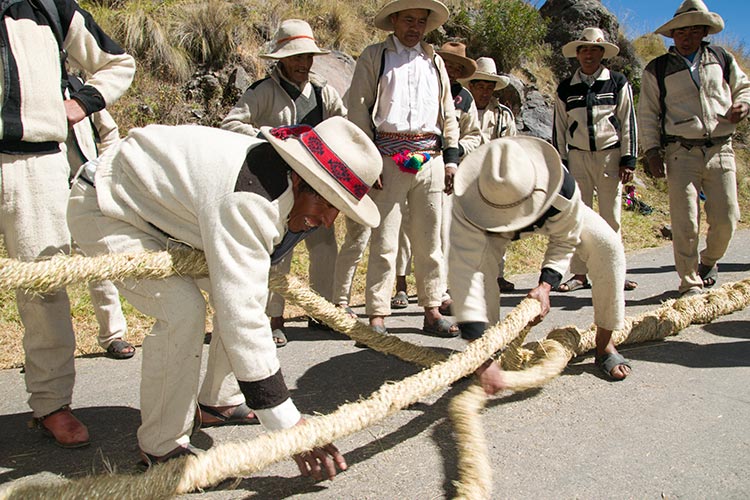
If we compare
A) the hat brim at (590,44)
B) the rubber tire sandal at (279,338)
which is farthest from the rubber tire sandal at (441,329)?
the hat brim at (590,44)

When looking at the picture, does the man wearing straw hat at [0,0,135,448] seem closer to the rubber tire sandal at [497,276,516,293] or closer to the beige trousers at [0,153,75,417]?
the beige trousers at [0,153,75,417]

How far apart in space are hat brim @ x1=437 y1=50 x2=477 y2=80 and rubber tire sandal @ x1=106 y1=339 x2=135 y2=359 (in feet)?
12.2

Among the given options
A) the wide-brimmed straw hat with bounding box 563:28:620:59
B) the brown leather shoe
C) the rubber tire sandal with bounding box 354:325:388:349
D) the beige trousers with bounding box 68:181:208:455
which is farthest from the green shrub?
the brown leather shoe

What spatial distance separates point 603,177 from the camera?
5.97 meters

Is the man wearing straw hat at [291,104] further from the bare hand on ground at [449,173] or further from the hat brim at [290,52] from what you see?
the bare hand on ground at [449,173]

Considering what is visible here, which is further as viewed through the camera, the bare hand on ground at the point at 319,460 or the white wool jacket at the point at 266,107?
the white wool jacket at the point at 266,107

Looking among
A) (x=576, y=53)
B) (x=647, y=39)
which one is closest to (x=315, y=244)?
(x=576, y=53)

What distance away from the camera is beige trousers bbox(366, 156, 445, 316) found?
4.55 metres

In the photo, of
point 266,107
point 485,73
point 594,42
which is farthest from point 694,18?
point 266,107

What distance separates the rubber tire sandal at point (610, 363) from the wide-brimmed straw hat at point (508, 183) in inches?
43.8

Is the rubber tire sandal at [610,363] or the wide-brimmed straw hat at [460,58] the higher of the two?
the wide-brimmed straw hat at [460,58]

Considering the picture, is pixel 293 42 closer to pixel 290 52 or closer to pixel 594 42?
pixel 290 52

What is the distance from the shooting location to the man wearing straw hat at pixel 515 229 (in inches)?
125

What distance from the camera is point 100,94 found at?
3230mm
